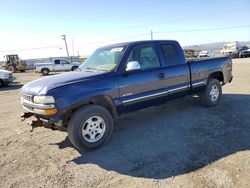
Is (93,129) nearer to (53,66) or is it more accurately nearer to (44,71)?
(44,71)

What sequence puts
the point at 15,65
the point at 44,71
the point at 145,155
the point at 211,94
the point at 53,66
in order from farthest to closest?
the point at 15,65
the point at 53,66
the point at 44,71
the point at 211,94
the point at 145,155

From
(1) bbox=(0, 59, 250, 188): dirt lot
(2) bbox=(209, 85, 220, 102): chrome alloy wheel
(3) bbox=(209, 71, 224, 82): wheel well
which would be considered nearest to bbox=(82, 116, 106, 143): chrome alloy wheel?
(1) bbox=(0, 59, 250, 188): dirt lot

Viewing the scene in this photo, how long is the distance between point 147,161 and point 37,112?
80.9 inches

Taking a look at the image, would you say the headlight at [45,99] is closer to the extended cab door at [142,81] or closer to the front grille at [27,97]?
the front grille at [27,97]

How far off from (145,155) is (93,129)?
41.6 inches

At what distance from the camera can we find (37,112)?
4.01 m

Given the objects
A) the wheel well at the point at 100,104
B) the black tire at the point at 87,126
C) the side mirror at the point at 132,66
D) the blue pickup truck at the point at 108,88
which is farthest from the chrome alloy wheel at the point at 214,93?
the black tire at the point at 87,126

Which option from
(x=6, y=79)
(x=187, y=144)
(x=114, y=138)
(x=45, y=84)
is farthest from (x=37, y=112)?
(x=6, y=79)

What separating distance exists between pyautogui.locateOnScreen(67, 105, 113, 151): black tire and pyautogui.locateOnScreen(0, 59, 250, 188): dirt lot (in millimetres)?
186

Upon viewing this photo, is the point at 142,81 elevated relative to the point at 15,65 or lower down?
lower down

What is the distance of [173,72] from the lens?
5.33 m

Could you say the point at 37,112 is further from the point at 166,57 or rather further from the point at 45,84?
the point at 166,57

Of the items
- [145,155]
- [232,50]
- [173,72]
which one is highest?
[232,50]

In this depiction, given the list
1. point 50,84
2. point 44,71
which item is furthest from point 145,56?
point 44,71
